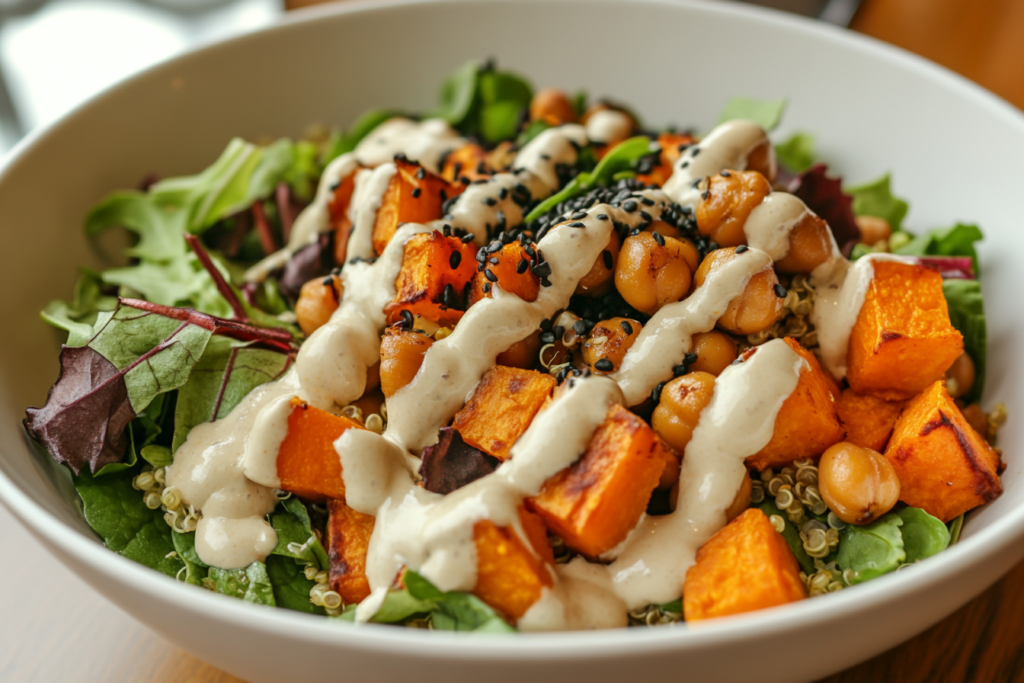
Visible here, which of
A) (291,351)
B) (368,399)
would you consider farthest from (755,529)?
(291,351)

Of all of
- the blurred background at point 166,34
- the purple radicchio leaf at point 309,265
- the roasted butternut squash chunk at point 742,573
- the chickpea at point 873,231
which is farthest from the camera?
the blurred background at point 166,34

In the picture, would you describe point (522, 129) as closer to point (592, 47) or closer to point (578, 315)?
point (592, 47)

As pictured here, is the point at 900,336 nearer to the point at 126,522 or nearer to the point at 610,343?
the point at 610,343

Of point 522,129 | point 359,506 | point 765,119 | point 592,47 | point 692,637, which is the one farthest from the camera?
point 592,47

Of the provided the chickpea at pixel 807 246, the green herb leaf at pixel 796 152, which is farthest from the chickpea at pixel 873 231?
the chickpea at pixel 807 246

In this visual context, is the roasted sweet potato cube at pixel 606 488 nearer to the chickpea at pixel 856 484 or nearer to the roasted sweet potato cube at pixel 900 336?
the chickpea at pixel 856 484

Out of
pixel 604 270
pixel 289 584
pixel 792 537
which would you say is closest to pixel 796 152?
pixel 604 270

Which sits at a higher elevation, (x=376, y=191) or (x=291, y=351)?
(x=376, y=191)

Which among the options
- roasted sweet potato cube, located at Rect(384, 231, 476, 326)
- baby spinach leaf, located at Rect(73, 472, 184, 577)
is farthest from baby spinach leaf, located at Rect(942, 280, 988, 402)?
baby spinach leaf, located at Rect(73, 472, 184, 577)
